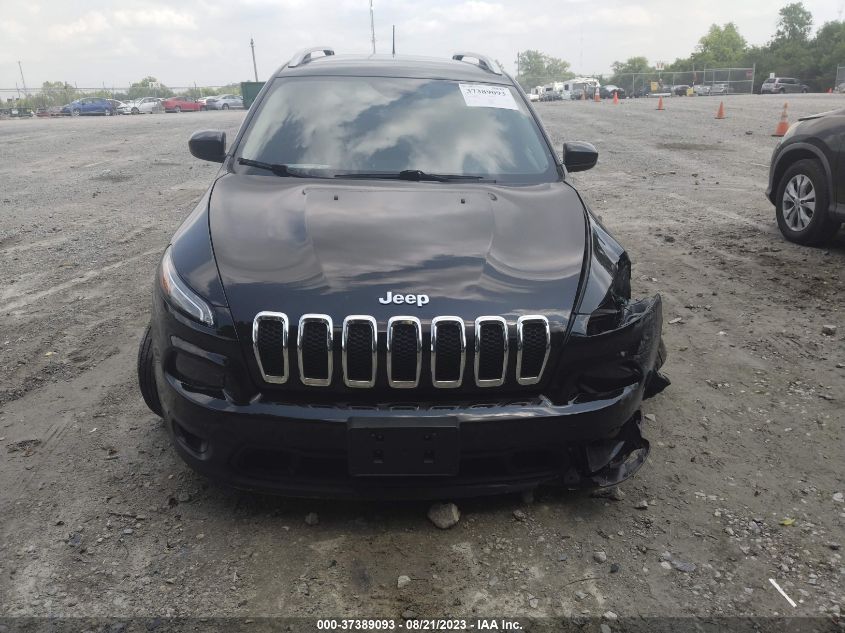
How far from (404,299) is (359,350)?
26 centimetres

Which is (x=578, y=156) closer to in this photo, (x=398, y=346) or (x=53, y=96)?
(x=398, y=346)

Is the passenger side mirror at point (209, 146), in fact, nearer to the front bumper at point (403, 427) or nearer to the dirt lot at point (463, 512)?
the dirt lot at point (463, 512)

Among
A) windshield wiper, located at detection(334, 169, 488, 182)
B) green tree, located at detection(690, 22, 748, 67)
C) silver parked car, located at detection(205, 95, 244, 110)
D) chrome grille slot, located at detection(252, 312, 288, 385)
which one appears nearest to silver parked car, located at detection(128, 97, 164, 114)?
silver parked car, located at detection(205, 95, 244, 110)

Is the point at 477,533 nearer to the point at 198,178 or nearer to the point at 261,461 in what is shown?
the point at 261,461

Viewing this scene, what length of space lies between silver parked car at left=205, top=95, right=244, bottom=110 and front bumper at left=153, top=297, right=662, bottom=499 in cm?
5948

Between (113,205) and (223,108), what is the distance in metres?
52.5

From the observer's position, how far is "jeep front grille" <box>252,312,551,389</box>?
241 cm

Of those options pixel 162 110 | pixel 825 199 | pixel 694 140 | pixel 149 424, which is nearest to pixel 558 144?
pixel 694 140

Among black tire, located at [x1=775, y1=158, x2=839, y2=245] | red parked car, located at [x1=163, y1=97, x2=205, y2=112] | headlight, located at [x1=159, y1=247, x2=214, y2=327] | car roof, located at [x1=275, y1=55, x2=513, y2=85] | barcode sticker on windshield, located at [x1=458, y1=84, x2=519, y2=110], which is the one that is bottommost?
red parked car, located at [x1=163, y1=97, x2=205, y2=112]

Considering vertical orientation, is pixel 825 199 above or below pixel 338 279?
below

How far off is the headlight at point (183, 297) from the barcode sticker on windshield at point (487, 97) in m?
2.05

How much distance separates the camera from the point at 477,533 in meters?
2.66

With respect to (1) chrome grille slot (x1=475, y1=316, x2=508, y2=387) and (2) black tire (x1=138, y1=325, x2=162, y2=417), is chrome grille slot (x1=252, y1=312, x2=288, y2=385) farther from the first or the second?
(2) black tire (x1=138, y1=325, x2=162, y2=417)

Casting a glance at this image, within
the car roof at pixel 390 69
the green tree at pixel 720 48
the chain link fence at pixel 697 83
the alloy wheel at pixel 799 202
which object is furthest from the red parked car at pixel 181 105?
the green tree at pixel 720 48
